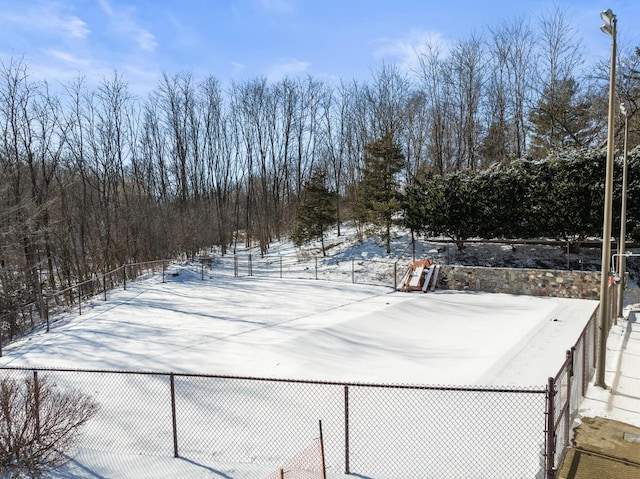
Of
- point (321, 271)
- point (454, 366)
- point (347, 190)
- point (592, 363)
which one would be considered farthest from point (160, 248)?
point (592, 363)

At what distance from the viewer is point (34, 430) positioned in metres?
6.07

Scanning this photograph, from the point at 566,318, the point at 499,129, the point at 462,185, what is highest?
the point at 499,129

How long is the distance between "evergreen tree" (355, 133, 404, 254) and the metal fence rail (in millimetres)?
19040

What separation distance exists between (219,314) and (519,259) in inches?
671

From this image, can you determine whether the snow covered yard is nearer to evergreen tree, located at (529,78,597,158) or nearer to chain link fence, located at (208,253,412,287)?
chain link fence, located at (208,253,412,287)

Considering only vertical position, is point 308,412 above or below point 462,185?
below

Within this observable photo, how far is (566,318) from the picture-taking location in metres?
14.9

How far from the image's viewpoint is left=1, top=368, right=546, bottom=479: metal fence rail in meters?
5.94

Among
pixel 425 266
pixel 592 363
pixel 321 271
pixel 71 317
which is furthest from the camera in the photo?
pixel 321 271

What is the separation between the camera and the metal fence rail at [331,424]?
19.5 feet

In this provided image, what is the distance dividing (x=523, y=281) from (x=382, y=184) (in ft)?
36.1

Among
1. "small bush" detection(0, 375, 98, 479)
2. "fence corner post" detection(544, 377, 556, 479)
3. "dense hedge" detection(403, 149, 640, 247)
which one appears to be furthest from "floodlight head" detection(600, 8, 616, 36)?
"dense hedge" detection(403, 149, 640, 247)

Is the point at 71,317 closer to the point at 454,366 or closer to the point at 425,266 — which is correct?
the point at 454,366

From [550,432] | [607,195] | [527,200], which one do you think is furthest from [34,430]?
[527,200]
